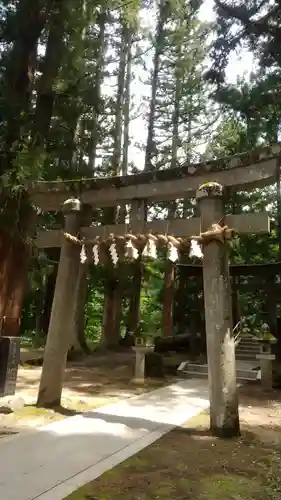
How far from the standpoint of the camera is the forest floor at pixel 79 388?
604cm

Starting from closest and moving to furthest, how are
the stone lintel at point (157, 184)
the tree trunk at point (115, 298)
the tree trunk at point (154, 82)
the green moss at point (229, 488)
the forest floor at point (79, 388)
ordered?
the green moss at point (229, 488)
the stone lintel at point (157, 184)
the forest floor at point (79, 388)
the tree trunk at point (115, 298)
the tree trunk at point (154, 82)

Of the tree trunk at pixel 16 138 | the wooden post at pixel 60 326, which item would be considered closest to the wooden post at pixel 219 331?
the wooden post at pixel 60 326

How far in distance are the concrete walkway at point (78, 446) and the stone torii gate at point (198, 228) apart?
3.23 ft

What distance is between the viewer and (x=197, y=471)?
4.21m

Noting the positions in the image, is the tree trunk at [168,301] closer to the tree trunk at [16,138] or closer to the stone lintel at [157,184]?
the tree trunk at [16,138]

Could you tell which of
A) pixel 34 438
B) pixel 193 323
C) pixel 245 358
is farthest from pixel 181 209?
pixel 34 438

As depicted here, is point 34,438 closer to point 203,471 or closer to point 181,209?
point 203,471

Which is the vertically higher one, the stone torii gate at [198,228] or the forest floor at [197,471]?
the stone torii gate at [198,228]

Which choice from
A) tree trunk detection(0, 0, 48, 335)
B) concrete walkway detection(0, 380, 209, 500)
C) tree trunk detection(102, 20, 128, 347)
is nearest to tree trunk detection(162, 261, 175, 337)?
tree trunk detection(102, 20, 128, 347)

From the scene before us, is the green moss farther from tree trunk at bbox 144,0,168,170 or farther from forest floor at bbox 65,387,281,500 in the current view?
tree trunk at bbox 144,0,168,170

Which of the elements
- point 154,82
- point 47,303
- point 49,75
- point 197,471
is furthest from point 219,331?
point 154,82

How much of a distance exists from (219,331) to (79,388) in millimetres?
4829

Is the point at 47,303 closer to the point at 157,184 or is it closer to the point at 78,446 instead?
the point at 157,184

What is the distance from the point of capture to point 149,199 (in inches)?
263
